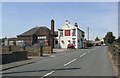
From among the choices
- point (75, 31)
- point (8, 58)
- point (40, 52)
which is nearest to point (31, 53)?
point (40, 52)

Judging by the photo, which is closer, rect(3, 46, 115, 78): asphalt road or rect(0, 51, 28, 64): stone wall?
rect(3, 46, 115, 78): asphalt road

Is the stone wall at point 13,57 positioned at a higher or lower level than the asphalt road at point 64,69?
higher

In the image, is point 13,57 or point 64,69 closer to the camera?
point 64,69

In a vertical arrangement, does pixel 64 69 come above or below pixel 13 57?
below

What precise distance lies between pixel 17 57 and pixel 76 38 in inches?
2561

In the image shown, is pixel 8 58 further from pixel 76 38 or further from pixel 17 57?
pixel 76 38

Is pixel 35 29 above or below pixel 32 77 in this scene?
above

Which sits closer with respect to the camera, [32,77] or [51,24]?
[32,77]

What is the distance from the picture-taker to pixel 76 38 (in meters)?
95.8

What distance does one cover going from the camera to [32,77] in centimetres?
1580

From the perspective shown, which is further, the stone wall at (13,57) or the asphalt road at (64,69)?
the stone wall at (13,57)

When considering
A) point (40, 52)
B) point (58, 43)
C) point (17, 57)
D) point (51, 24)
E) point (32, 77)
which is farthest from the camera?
point (58, 43)

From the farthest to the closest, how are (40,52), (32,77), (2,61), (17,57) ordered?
(40,52)
(17,57)
(2,61)
(32,77)

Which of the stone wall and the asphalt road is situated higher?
the stone wall
